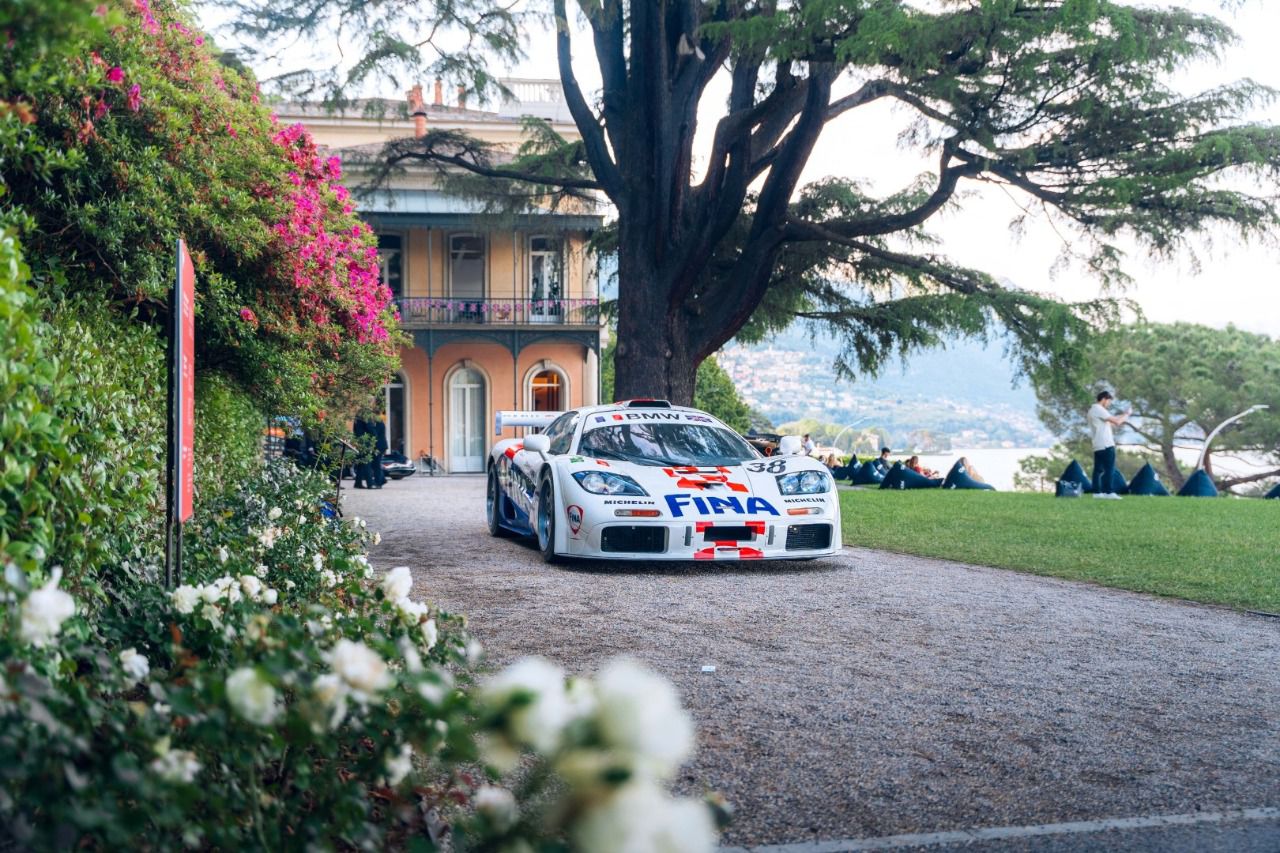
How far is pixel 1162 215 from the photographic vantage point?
13078 millimetres

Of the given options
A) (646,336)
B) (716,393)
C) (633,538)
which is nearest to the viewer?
(633,538)

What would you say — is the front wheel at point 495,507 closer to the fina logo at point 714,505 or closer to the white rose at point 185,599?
the fina logo at point 714,505

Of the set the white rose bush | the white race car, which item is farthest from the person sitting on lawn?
the white rose bush

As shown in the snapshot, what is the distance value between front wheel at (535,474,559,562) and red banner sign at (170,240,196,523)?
519 cm

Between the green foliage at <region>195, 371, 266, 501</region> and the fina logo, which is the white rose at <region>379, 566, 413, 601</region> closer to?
the green foliage at <region>195, 371, 266, 501</region>

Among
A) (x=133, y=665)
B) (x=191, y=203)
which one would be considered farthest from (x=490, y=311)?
(x=133, y=665)

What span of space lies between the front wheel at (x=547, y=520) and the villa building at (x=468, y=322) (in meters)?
22.9

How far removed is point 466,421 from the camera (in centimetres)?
3438


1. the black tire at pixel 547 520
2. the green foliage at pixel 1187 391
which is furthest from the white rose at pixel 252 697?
the green foliage at pixel 1187 391

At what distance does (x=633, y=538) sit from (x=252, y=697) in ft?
23.1

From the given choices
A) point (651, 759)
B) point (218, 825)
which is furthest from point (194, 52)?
point (651, 759)

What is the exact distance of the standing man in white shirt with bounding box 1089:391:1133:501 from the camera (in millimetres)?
16562

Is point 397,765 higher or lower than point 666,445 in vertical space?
lower

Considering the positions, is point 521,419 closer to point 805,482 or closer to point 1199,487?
point 805,482
